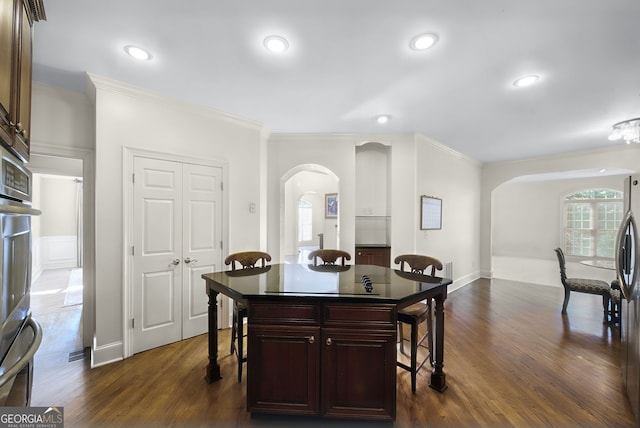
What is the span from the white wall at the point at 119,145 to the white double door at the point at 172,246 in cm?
13

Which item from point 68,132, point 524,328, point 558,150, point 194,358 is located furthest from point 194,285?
point 558,150

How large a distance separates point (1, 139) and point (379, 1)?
189 cm

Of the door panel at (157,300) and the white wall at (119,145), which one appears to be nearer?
the white wall at (119,145)

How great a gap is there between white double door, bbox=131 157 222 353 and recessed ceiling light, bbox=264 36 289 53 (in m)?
1.67

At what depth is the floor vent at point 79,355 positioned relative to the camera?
2.59m

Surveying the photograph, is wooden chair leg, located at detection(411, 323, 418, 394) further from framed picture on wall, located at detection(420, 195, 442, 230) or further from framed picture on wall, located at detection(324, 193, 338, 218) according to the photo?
framed picture on wall, located at detection(324, 193, 338, 218)

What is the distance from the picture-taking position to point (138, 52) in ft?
6.84

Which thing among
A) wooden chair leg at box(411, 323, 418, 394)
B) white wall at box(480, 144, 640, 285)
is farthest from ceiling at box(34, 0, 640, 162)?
wooden chair leg at box(411, 323, 418, 394)

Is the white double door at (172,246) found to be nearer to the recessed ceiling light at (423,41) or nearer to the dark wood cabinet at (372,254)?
the dark wood cabinet at (372,254)

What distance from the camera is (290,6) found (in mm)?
1599

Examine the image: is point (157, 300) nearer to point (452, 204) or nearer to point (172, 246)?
point (172, 246)

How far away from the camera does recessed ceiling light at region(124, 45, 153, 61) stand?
203 centimetres

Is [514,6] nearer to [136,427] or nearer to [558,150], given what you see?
[136,427]

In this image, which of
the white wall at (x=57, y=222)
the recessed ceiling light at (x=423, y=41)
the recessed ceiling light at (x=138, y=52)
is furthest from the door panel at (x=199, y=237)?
the white wall at (x=57, y=222)
